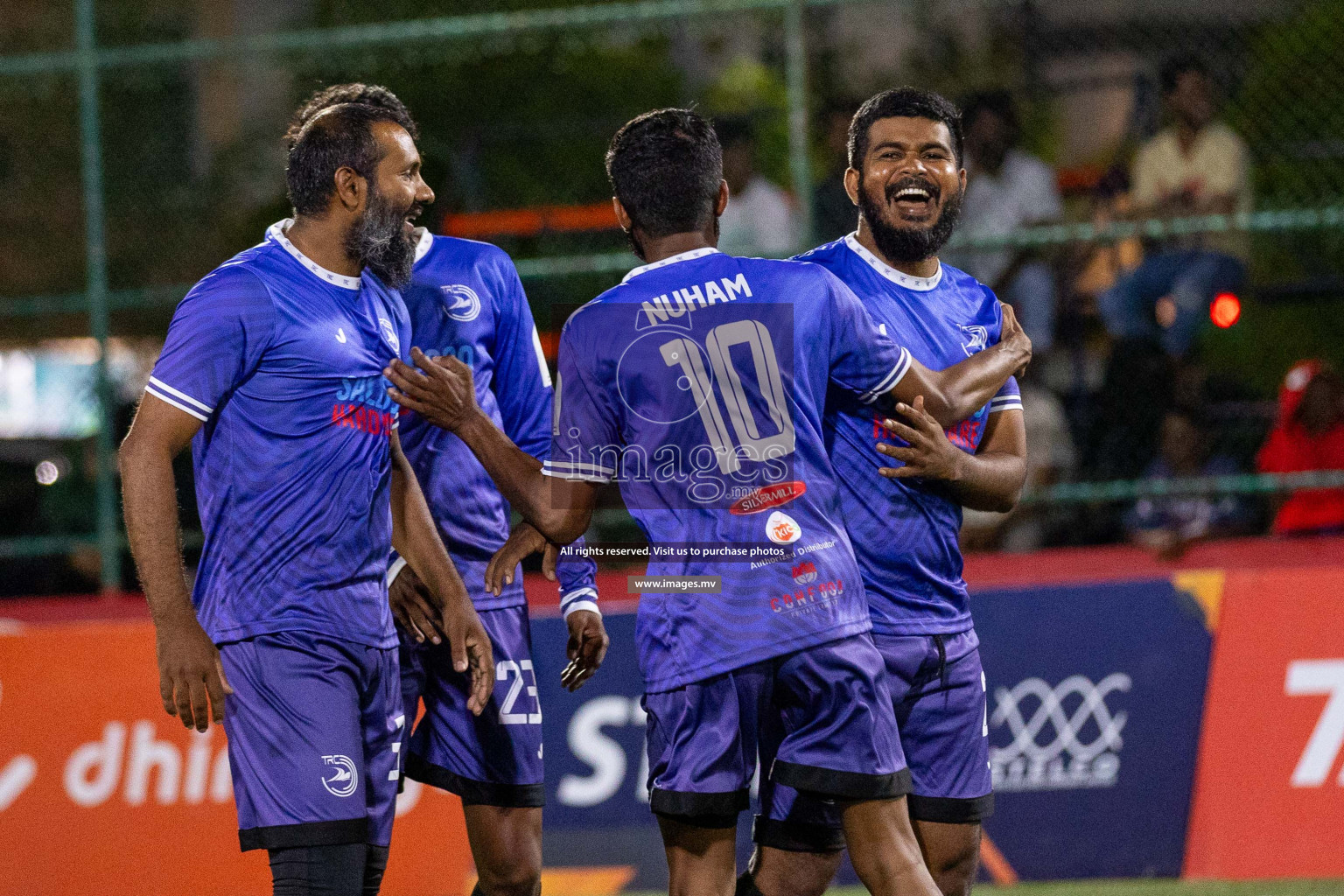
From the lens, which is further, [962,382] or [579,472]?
[962,382]

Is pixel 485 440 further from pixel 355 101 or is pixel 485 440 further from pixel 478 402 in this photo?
pixel 355 101

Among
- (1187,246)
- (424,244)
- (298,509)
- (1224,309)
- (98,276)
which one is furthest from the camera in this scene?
(1224,309)

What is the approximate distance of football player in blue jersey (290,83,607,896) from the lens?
4473 mm

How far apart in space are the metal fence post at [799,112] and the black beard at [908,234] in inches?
114

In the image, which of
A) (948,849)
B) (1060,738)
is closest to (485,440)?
(948,849)

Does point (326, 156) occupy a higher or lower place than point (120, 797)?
higher

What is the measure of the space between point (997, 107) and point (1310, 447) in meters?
2.67

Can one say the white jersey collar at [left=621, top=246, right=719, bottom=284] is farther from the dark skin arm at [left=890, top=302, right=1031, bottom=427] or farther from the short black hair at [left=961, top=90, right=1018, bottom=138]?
the short black hair at [left=961, top=90, right=1018, bottom=138]

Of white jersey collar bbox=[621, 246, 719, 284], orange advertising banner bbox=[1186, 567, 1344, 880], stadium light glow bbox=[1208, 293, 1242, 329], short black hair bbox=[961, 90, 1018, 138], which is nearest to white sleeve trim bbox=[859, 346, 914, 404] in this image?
white jersey collar bbox=[621, 246, 719, 284]

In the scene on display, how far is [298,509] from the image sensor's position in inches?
150

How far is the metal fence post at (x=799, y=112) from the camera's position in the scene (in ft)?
23.7

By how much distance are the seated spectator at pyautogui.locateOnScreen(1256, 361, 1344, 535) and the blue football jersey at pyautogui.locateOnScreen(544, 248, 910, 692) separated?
16.1 feet

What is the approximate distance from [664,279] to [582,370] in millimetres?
298

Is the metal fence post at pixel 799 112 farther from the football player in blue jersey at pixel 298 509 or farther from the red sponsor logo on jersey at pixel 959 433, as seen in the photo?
the football player in blue jersey at pixel 298 509
